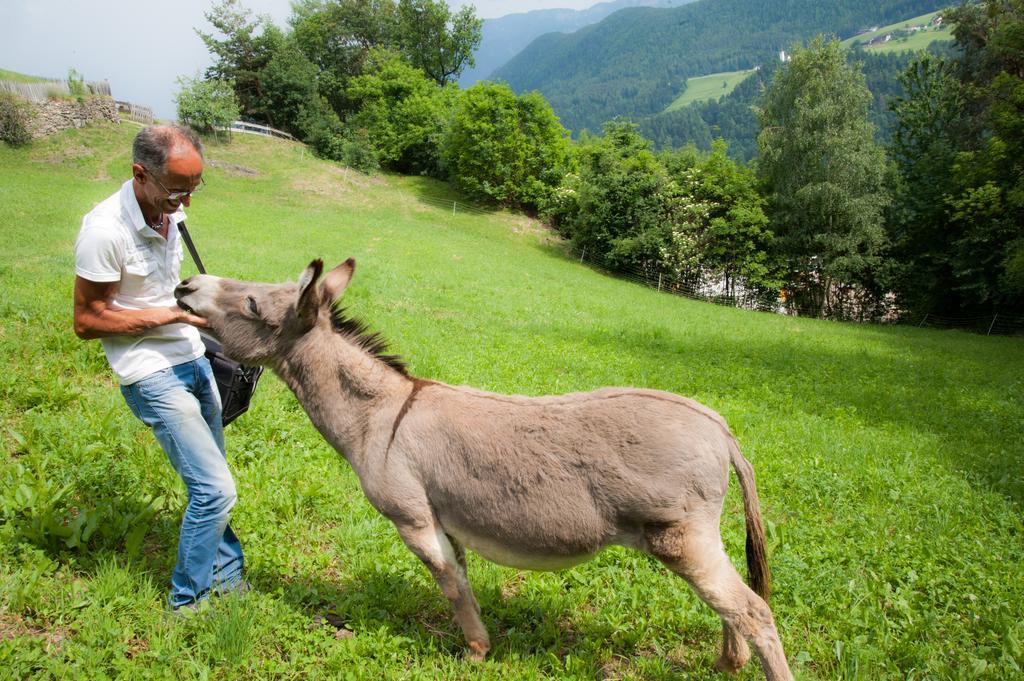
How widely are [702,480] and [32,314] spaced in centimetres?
981

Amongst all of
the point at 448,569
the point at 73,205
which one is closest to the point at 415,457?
the point at 448,569

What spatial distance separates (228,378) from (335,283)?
1.01m

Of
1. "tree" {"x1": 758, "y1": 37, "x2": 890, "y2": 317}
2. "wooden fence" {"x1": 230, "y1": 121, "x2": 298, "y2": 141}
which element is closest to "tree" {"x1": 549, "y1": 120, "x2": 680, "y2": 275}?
"tree" {"x1": 758, "y1": 37, "x2": 890, "y2": 317}

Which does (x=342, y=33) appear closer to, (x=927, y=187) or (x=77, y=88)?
(x=77, y=88)

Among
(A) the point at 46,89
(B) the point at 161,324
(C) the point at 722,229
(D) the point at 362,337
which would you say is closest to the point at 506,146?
(C) the point at 722,229

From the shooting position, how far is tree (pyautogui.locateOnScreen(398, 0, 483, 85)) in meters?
65.3

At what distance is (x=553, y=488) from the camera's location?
3010 millimetres

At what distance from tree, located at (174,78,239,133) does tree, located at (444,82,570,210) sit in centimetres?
1850

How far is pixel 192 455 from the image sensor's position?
3.26 metres

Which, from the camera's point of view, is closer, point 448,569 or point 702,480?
point 702,480

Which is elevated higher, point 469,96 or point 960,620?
point 469,96

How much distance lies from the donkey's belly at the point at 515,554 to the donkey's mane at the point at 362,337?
115 cm

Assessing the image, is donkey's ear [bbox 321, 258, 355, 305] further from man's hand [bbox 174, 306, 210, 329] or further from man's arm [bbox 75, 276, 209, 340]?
man's arm [bbox 75, 276, 209, 340]

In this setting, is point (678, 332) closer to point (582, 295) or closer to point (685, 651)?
point (582, 295)
